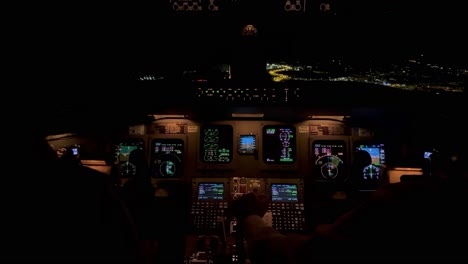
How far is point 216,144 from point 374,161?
1.75 metres

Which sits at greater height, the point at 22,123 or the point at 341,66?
the point at 341,66

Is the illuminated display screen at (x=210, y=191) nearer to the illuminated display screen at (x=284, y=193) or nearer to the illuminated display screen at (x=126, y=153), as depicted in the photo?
the illuminated display screen at (x=284, y=193)

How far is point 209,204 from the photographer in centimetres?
419

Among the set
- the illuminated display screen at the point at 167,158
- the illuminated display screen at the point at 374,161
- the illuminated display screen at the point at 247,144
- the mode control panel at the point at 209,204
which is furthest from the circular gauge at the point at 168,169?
the illuminated display screen at the point at 374,161

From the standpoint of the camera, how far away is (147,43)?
6.66 meters

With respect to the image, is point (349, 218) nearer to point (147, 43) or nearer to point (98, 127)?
point (98, 127)

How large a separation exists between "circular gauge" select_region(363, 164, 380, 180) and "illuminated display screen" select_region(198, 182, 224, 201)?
5.19ft

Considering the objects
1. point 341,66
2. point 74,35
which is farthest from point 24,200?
point 341,66

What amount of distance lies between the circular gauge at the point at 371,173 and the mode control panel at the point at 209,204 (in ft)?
4.98

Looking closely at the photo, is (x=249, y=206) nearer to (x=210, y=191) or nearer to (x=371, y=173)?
(x=210, y=191)

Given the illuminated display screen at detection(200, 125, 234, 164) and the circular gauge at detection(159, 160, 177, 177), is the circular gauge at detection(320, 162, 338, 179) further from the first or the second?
the circular gauge at detection(159, 160, 177, 177)

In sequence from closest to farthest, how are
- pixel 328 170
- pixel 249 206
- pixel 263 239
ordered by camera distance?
pixel 263 239
pixel 249 206
pixel 328 170

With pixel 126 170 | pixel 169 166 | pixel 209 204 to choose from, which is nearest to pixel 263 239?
pixel 209 204

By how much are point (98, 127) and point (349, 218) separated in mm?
3556
